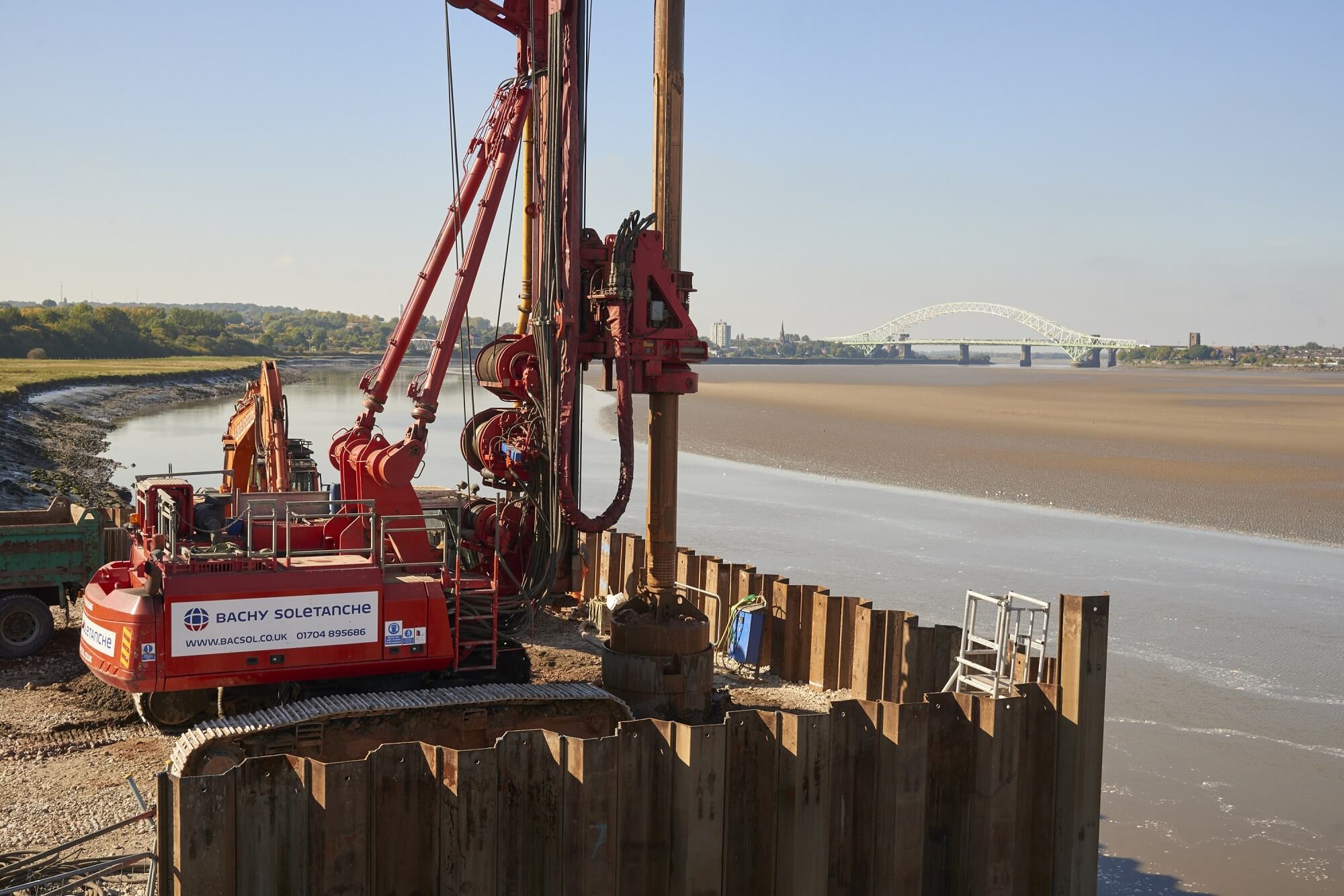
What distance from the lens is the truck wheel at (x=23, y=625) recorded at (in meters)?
15.3

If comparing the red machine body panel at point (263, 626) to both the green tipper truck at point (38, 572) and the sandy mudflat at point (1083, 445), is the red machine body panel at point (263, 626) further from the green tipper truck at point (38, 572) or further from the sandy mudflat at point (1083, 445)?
the sandy mudflat at point (1083, 445)

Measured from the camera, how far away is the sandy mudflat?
3172cm

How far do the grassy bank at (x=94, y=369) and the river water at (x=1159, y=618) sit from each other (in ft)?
91.7

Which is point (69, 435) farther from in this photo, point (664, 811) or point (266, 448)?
point (664, 811)

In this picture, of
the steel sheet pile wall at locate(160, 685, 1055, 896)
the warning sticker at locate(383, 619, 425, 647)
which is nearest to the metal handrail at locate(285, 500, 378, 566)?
the warning sticker at locate(383, 619, 425, 647)

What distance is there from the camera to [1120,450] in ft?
141

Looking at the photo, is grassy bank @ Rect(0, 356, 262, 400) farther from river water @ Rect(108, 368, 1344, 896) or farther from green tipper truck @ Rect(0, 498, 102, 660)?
green tipper truck @ Rect(0, 498, 102, 660)

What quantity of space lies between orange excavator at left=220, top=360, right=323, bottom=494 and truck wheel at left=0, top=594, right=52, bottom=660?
3.19 meters

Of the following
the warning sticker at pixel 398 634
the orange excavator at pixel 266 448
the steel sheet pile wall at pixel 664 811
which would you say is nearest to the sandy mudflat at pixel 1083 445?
the orange excavator at pixel 266 448

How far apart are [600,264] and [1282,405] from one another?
209ft

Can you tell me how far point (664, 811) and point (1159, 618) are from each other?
12905 millimetres

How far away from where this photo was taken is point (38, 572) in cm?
1560

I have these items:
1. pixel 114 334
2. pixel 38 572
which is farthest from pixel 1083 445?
pixel 114 334

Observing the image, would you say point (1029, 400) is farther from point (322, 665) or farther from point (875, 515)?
point (322, 665)
